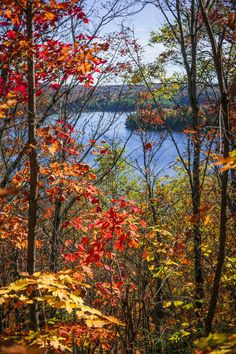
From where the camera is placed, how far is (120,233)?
4938 millimetres

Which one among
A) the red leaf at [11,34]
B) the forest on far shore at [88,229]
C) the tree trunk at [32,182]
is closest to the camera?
the forest on far shore at [88,229]

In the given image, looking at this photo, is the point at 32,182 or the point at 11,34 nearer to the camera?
the point at 32,182

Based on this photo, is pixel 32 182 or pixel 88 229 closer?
pixel 32 182

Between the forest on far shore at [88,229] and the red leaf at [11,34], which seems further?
the red leaf at [11,34]

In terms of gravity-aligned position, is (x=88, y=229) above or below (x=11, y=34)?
below

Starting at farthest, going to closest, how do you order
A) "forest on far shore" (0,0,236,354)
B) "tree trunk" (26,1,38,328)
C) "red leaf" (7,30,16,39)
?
"red leaf" (7,30,16,39), "tree trunk" (26,1,38,328), "forest on far shore" (0,0,236,354)

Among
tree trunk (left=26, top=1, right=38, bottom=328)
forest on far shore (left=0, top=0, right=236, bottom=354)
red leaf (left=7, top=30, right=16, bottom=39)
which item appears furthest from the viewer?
red leaf (left=7, top=30, right=16, bottom=39)

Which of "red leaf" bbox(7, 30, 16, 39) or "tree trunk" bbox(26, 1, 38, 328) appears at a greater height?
"red leaf" bbox(7, 30, 16, 39)

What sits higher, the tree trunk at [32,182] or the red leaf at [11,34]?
the red leaf at [11,34]

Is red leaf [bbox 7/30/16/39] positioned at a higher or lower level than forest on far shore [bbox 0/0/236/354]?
higher

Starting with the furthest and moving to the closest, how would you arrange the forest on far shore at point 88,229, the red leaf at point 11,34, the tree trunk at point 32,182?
1. the red leaf at point 11,34
2. the tree trunk at point 32,182
3. the forest on far shore at point 88,229

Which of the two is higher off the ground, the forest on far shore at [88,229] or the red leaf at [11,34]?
the red leaf at [11,34]

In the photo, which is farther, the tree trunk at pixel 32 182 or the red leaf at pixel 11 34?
the red leaf at pixel 11 34

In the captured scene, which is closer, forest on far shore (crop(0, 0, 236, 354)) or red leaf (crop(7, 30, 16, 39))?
forest on far shore (crop(0, 0, 236, 354))
